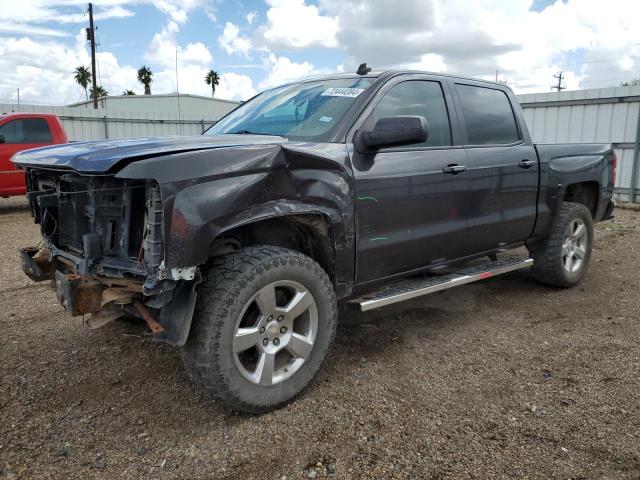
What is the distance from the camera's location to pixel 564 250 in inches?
208

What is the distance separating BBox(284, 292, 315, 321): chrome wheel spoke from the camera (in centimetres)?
299

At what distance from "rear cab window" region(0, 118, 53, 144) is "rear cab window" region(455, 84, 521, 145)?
28.9ft

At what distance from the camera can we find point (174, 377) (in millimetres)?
3443

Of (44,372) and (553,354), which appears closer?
(44,372)

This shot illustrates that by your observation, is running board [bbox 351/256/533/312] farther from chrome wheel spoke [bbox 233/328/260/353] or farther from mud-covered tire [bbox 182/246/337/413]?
chrome wheel spoke [bbox 233/328/260/353]

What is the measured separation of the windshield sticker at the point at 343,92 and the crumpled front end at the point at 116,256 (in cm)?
152

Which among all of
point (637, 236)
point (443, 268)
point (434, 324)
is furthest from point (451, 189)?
point (637, 236)

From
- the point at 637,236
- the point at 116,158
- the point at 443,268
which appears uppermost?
the point at 116,158

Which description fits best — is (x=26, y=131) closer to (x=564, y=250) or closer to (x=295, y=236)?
(x=295, y=236)

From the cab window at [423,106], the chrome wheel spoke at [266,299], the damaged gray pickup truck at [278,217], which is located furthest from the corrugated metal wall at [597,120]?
the chrome wheel spoke at [266,299]

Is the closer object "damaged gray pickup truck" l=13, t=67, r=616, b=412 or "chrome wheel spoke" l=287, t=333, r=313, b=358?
"damaged gray pickup truck" l=13, t=67, r=616, b=412

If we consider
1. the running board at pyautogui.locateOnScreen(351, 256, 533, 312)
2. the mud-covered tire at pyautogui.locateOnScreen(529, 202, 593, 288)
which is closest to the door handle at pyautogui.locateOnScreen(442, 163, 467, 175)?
the running board at pyautogui.locateOnScreen(351, 256, 533, 312)

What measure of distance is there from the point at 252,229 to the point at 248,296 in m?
0.52

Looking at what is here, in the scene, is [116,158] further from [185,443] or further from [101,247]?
[185,443]
